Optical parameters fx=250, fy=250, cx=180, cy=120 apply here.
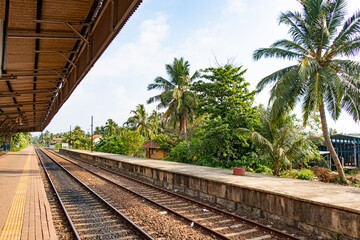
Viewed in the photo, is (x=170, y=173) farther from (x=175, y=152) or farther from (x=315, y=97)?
(x=175, y=152)

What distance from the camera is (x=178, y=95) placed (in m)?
26.1

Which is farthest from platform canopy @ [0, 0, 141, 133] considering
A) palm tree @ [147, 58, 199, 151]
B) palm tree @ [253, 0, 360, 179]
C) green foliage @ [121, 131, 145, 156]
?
green foliage @ [121, 131, 145, 156]

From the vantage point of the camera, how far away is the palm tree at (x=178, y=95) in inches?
1028

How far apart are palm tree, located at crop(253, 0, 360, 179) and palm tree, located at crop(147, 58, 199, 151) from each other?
11821mm

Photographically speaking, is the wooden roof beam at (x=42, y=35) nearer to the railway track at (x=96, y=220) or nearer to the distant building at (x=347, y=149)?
the railway track at (x=96, y=220)

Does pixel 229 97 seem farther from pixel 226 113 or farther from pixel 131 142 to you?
pixel 131 142

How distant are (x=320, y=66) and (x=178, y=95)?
14.7 meters

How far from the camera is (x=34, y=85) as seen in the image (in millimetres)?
12508

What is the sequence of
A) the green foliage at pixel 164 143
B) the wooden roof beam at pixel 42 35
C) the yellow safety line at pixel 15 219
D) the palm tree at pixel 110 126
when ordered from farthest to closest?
the palm tree at pixel 110 126, the green foliage at pixel 164 143, the wooden roof beam at pixel 42 35, the yellow safety line at pixel 15 219

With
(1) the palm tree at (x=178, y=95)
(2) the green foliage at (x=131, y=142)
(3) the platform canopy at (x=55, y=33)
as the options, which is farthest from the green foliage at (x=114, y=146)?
(3) the platform canopy at (x=55, y=33)

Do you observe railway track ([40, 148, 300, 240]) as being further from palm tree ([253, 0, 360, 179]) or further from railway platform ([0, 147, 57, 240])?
palm tree ([253, 0, 360, 179])

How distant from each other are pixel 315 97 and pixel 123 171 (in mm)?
14448

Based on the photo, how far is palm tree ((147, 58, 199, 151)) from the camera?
2611 cm

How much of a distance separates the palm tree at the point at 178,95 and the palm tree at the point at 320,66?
11821 millimetres
